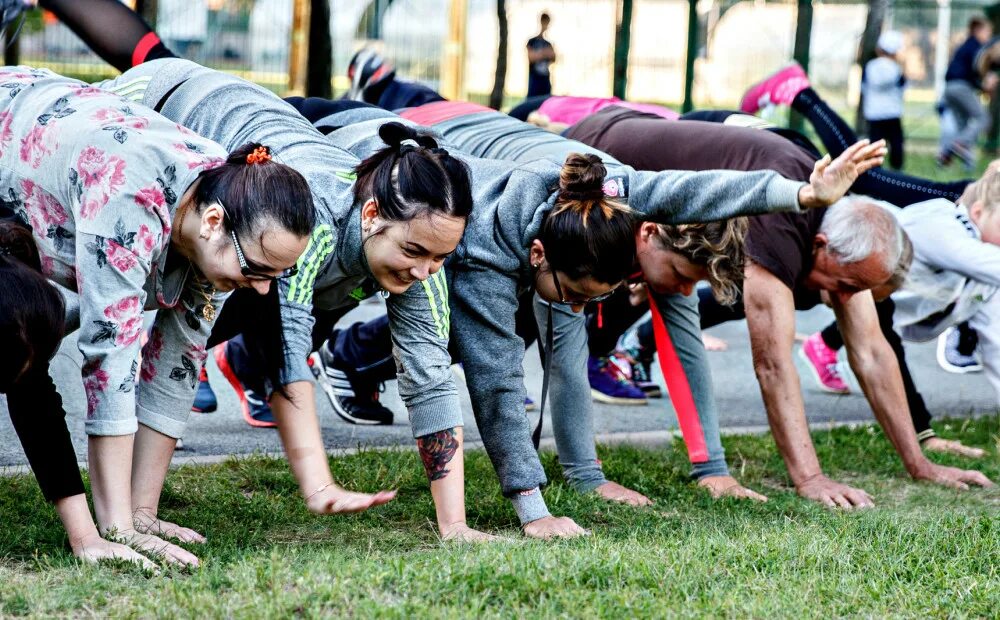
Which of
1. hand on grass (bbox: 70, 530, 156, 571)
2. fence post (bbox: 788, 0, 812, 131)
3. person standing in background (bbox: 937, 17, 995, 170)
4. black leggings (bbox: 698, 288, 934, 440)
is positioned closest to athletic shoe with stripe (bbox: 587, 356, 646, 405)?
black leggings (bbox: 698, 288, 934, 440)

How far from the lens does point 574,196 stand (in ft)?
12.4

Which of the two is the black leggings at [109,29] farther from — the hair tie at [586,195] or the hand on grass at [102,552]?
the hand on grass at [102,552]

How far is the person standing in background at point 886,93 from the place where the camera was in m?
14.7

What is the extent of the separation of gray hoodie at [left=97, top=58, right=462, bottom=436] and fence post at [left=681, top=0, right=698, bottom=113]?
9115mm

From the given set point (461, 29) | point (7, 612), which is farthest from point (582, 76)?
point (7, 612)

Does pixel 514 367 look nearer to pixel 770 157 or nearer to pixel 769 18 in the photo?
pixel 770 157

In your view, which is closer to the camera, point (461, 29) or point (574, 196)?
point (574, 196)

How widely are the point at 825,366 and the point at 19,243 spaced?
4782 millimetres

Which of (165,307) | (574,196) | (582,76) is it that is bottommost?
(582,76)

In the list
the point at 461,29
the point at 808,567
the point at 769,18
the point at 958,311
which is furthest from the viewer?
the point at 769,18

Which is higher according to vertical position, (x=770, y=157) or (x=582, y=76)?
(x=770, y=157)

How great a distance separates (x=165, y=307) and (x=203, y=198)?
49cm

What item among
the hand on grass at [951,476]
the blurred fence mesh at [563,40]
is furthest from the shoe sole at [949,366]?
the blurred fence mesh at [563,40]

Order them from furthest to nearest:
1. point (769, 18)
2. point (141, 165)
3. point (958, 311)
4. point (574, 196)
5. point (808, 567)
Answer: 1. point (769, 18)
2. point (958, 311)
3. point (574, 196)
4. point (808, 567)
5. point (141, 165)
